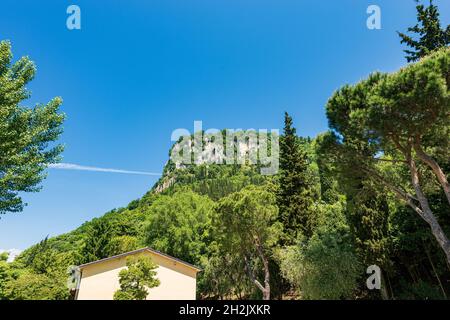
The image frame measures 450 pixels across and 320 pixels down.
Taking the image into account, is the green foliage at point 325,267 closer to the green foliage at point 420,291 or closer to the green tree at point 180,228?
the green foliage at point 420,291

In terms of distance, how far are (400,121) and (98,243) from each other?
137 feet

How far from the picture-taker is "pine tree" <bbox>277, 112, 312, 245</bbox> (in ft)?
86.9

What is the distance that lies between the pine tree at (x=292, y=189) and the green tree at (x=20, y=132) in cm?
2048

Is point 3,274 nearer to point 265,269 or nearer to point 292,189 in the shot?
point 265,269

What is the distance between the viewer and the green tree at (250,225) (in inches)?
945

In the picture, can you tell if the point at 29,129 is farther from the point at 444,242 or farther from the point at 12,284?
the point at 444,242

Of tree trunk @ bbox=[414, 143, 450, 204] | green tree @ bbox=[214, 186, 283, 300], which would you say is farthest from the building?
tree trunk @ bbox=[414, 143, 450, 204]

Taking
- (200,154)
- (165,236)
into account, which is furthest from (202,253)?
(200,154)

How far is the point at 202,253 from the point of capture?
1323 inches

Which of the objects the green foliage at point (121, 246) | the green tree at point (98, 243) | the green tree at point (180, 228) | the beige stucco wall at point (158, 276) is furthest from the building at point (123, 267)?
the green tree at point (98, 243)

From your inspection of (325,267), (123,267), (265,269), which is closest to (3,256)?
(123,267)

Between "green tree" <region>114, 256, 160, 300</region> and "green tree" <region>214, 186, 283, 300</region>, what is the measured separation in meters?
8.44

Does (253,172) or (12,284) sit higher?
(253,172)
